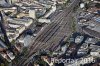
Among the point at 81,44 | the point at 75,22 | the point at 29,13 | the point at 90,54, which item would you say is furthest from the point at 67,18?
the point at 90,54

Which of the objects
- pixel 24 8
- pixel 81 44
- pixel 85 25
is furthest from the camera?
pixel 24 8

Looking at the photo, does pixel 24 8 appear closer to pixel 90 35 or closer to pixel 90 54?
pixel 90 35

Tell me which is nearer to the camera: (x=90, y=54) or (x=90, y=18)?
(x=90, y=54)

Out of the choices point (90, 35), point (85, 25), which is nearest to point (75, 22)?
point (85, 25)

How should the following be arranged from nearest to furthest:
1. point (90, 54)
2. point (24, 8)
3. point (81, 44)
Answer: point (90, 54), point (81, 44), point (24, 8)

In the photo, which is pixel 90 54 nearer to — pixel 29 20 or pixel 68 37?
pixel 68 37

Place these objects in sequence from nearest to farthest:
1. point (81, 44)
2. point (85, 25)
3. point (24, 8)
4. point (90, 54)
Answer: point (90, 54) → point (81, 44) → point (85, 25) → point (24, 8)
